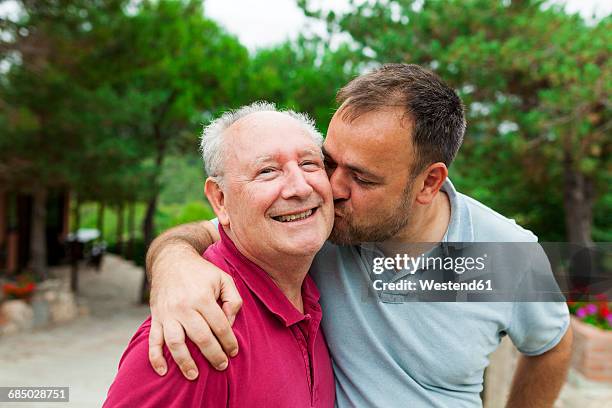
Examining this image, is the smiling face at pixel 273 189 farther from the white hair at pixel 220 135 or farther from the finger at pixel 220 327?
the finger at pixel 220 327

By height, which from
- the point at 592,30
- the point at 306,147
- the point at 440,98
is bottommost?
the point at 306,147

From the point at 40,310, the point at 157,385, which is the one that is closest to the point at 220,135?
the point at 157,385

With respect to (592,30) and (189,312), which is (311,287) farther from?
(592,30)

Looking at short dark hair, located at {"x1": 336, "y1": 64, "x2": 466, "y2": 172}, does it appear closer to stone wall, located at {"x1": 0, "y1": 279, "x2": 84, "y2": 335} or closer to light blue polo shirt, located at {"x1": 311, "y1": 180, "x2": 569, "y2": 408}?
light blue polo shirt, located at {"x1": 311, "y1": 180, "x2": 569, "y2": 408}

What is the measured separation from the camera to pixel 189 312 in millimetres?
1296

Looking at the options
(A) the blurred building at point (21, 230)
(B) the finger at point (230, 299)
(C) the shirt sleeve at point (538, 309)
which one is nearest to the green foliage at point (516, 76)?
(C) the shirt sleeve at point (538, 309)

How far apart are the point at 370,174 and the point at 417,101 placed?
26 centimetres

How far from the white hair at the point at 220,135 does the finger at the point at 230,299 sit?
32 centimetres

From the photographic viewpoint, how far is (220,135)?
1.62 m

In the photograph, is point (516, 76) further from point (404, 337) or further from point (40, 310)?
point (40, 310)

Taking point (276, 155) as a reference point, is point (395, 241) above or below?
below

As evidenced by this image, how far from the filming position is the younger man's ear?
1788 mm

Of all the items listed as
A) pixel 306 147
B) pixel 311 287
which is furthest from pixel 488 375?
pixel 306 147

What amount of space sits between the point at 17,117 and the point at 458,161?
650 cm
